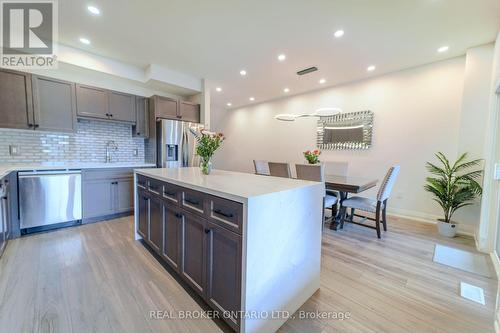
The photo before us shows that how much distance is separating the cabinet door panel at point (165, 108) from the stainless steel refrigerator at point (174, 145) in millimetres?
221

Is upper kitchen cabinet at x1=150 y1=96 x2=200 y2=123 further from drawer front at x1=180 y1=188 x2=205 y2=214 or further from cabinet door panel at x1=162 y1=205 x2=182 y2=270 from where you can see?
drawer front at x1=180 y1=188 x2=205 y2=214

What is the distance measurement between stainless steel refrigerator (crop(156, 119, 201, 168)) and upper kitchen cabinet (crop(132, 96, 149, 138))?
29 cm

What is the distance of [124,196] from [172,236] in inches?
87.1

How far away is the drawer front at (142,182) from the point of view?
2311mm

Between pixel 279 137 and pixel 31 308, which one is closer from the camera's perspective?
pixel 31 308

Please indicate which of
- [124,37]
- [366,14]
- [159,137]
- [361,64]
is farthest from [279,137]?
[124,37]

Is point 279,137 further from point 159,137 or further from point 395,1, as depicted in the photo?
point 395,1

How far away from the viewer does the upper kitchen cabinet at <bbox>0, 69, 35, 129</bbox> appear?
8.89 ft

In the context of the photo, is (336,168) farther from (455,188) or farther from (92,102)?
(92,102)

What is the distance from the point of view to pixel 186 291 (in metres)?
1.70

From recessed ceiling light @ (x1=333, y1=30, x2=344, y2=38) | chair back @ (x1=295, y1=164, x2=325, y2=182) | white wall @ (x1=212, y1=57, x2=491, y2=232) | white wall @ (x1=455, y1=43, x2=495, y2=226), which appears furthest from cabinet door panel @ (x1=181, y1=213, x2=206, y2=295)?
white wall @ (x1=212, y1=57, x2=491, y2=232)

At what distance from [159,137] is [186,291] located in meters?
2.96

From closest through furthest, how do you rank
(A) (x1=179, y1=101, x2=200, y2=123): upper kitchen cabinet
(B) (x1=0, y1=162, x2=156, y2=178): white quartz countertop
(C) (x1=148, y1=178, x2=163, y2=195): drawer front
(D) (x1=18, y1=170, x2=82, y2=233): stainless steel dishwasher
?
(C) (x1=148, y1=178, x2=163, y2=195): drawer front < (B) (x1=0, y1=162, x2=156, y2=178): white quartz countertop < (D) (x1=18, y1=170, x2=82, y2=233): stainless steel dishwasher < (A) (x1=179, y1=101, x2=200, y2=123): upper kitchen cabinet

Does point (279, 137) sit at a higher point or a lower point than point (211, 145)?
higher
